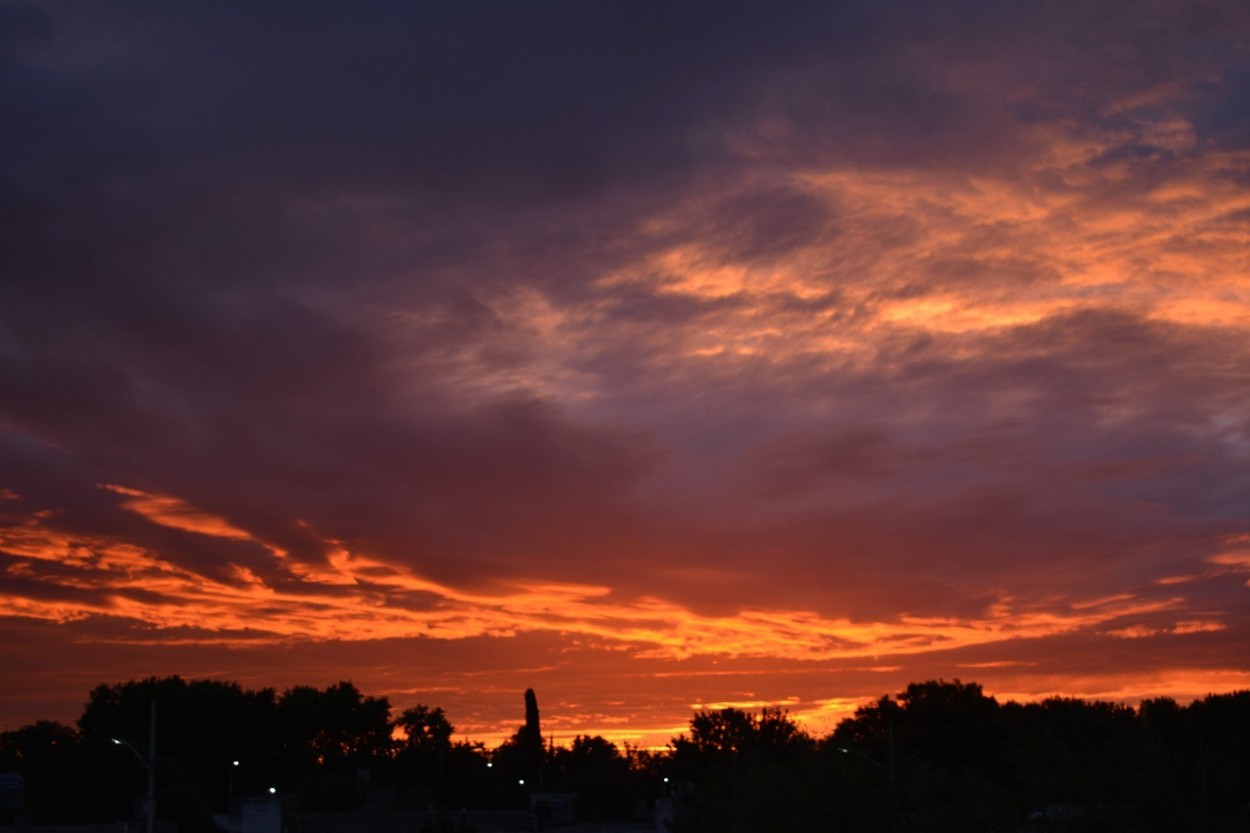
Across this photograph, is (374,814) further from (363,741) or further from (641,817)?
(363,741)

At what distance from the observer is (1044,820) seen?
21.7 metres

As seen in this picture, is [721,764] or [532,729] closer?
[721,764]

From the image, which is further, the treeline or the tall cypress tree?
the tall cypress tree

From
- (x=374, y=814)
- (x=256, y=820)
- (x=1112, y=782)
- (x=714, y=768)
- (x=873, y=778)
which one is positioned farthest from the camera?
(x=374, y=814)

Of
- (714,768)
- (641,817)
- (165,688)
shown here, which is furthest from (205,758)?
(714,768)

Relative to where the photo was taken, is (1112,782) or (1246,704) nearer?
(1112,782)

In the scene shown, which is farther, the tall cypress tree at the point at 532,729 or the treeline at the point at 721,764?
the tall cypress tree at the point at 532,729

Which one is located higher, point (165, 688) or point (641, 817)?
point (165, 688)

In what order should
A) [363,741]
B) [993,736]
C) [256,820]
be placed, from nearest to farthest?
[256,820] → [993,736] → [363,741]

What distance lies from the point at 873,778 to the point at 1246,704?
43960 millimetres

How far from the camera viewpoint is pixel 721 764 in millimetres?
62969

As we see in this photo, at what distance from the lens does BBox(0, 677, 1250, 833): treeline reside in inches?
823

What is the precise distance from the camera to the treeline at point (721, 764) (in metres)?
20.9

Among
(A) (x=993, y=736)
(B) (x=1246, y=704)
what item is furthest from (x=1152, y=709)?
(A) (x=993, y=736)
